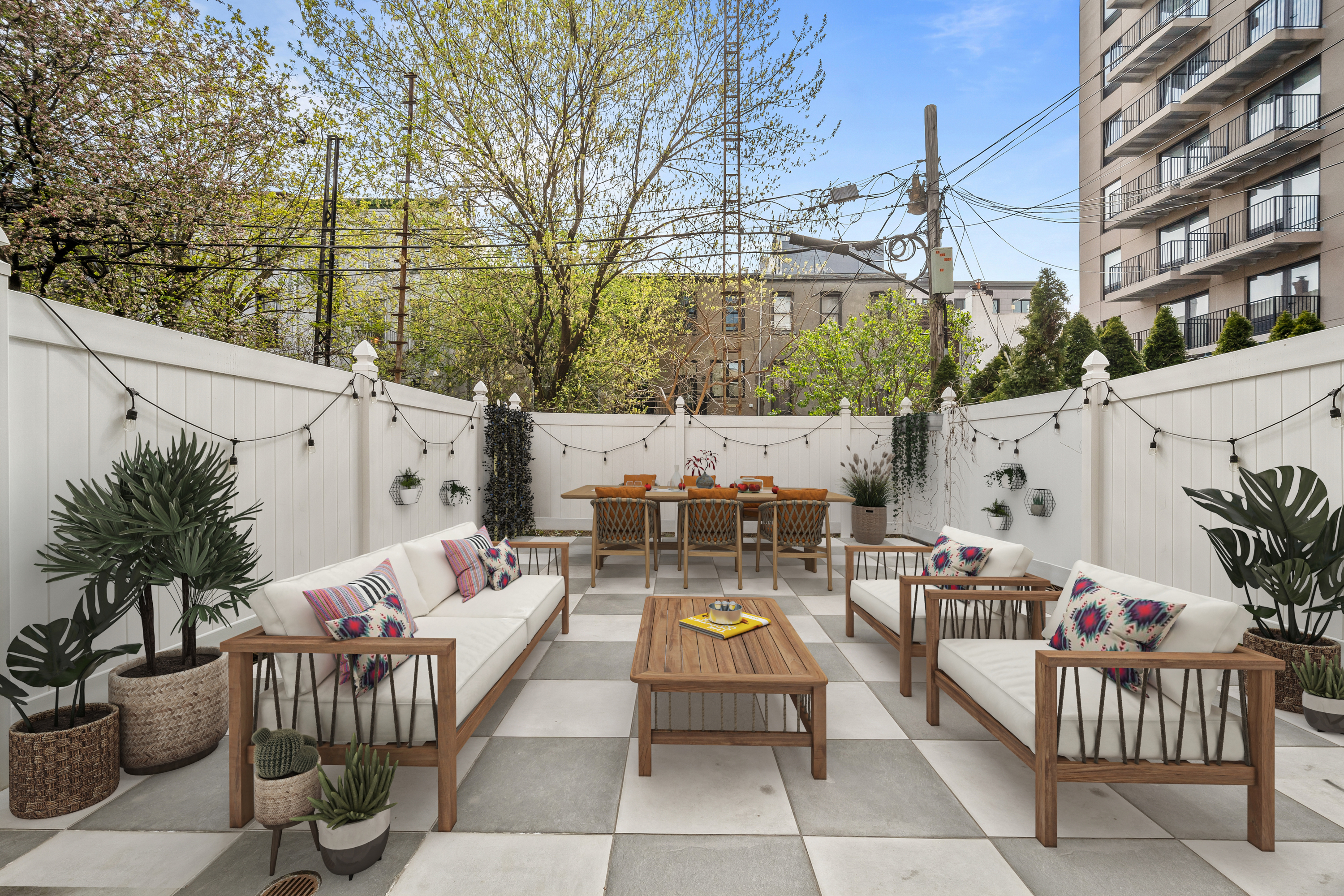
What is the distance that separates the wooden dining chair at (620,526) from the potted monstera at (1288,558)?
12.1 ft

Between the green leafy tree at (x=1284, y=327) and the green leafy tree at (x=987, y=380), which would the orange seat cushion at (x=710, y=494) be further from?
the green leafy tree at (x=1284, y=327)

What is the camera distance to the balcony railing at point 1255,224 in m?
9.88

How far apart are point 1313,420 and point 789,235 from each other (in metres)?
7.61

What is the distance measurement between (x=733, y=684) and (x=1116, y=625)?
1.36 metres

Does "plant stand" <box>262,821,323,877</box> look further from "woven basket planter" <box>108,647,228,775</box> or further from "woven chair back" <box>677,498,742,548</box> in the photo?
"woven chair back" <box>677,498,742,548</box>

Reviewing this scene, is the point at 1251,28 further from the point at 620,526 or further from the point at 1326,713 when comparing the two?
the point at 620,526

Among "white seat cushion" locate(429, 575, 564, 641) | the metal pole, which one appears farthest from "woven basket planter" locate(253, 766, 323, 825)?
the metal pole

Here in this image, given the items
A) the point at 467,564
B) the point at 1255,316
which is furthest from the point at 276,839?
the point at 1255,316

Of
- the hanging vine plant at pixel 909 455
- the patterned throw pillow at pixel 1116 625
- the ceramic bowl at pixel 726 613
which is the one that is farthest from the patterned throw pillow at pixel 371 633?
the hanging vine plant at pixel 909 455

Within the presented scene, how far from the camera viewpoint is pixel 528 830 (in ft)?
5.87

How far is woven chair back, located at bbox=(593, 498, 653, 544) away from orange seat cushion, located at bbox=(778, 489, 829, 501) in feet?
4.21

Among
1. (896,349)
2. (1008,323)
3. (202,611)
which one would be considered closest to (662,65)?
(896,349)

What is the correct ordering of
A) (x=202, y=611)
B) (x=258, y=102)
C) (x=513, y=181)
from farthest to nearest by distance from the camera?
1. (x=513, y=181)
2. (x=258, y=102)
3. (x=202, y=611)

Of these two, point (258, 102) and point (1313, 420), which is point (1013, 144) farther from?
point (258, 102)
